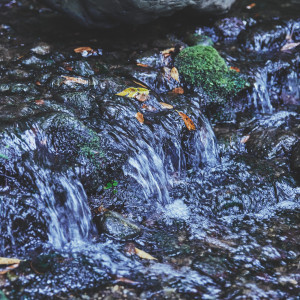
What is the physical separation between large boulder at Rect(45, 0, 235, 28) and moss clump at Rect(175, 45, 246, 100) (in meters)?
0.74

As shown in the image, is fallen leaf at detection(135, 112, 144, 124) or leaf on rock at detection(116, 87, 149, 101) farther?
leaf on rock at detection(116, 87, 149, 101)

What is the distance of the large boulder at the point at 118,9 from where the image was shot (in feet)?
16.9

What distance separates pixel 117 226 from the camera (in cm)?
329

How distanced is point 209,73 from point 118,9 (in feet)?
5.60

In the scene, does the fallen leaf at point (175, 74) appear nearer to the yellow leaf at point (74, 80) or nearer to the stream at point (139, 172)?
the stream at point (139, 172)

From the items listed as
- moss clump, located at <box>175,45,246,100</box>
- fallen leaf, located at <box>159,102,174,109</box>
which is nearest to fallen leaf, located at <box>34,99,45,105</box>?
fallen leaf, located at <box>159,102,174,109</box>

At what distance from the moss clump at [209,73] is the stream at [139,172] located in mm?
146

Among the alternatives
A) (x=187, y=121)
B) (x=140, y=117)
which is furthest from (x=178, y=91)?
(x=140, y=117)

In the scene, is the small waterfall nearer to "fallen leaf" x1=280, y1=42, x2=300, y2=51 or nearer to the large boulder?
"fallen leaf" x1=280, y1=42, x2=300, y2=51

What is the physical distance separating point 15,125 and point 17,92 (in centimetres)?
97

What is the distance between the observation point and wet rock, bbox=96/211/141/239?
129 inches

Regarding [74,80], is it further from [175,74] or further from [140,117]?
[175,74]

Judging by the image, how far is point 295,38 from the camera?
6.70 metres

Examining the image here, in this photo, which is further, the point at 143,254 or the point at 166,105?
the point at 166,105
